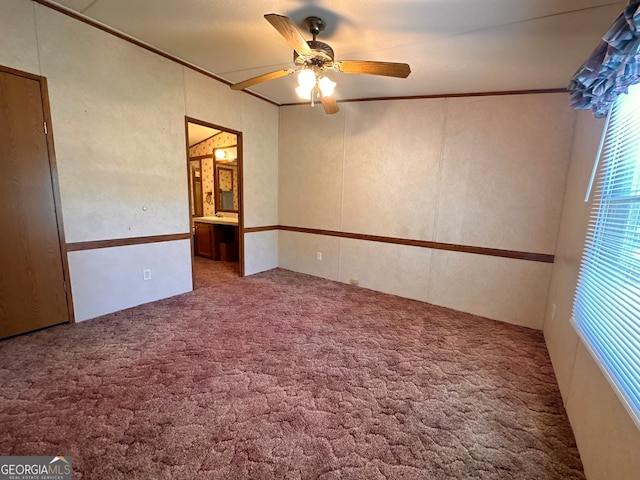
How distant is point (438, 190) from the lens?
3.57 metres

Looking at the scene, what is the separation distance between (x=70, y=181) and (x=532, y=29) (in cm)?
398

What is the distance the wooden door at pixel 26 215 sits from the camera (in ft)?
7.48

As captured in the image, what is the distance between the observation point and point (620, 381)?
1211 millimetres

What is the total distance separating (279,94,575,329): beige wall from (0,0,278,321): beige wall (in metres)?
1.69

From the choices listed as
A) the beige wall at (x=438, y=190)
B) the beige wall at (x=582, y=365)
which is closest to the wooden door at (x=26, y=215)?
the beige wall at (x=438, y=190)

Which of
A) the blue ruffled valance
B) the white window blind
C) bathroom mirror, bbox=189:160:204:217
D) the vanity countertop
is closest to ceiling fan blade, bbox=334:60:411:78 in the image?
the blue ruffled valance

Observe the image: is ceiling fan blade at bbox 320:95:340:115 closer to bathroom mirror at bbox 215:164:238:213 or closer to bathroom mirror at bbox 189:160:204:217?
bathroom mirror at bbox 215:164:238:213

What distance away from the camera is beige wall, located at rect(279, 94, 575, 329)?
3068 millimetres

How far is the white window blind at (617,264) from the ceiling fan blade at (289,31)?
187 centimetres

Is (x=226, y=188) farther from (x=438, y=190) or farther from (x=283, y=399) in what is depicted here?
(x=283, y=399)

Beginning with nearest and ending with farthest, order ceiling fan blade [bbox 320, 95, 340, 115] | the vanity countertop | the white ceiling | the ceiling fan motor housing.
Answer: the white ceiling, the ceiling fan motor housing, ceiling fan blade [bbox 320, 95, 340, 115], the vanity countertop

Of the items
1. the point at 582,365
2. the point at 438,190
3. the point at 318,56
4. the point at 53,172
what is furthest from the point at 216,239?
the point at 582,365

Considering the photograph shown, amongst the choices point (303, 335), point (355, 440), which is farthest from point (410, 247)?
point (355, 440)

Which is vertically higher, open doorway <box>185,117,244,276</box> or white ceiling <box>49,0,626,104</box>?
white ceiling <box>49,0,626,104</box>
